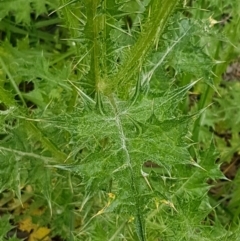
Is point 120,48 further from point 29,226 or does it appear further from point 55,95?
point 29,226

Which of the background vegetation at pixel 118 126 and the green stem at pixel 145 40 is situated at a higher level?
the green stem at pixel 145 40

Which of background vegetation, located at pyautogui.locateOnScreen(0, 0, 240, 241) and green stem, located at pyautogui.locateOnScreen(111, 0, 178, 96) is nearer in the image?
green stem, located at pyautogui.locateOnScreen(111, 0, 178, 96)

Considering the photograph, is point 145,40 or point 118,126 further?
point 118,126

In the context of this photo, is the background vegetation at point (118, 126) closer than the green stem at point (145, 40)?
No

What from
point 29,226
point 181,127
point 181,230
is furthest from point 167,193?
point 29,226

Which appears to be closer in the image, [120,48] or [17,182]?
[120,48]

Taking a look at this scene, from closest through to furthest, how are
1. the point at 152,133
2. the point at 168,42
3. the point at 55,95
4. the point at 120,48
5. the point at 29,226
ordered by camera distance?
the point at 152,133
the point at 120,48
the point at 168,42
the point at 55,95
the point at 29,226

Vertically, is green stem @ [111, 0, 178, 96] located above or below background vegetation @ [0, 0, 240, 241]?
above

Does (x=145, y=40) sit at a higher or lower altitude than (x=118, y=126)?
higher
